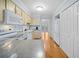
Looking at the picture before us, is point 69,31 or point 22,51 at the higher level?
point 69,31

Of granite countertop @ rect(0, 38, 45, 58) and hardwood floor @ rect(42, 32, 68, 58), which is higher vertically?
granite countertop @ rect(0, 38, 45, 58)

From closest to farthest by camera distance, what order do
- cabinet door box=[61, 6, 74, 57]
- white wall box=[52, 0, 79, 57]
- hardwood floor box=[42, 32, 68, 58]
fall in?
hardwood floor box=[42, 32, 68, 58] < white wall box=[52, 0, 79, 57] < cabinet door box=[61, 6, 74, 57]

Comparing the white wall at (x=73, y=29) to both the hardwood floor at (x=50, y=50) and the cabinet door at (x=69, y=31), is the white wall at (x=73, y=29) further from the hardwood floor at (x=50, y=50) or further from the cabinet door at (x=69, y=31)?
the hardwood floor at (x=50, y=50)

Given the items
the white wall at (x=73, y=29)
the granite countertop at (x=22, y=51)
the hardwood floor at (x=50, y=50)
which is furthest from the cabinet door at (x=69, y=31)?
the granite countertop at (x=22, y=51)

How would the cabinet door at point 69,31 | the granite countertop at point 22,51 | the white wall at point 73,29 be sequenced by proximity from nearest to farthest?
the granite countertop at point 22,51 → the white wall at point 73,29 → the cabinet door at point 69,31

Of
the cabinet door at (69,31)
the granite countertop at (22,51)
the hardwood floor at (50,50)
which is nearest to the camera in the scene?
the granite countertop at (22,51)

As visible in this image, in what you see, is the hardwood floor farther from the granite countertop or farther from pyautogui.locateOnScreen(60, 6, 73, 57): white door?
pyautogui.locateOnScreen(60, 6, 73, 57): white door

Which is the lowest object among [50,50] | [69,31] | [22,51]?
[50,50]

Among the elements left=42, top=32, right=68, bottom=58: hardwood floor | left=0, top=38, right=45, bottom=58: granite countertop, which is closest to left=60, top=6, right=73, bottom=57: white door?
left=42, top=32, right=68, bottom=58: hardwood floor

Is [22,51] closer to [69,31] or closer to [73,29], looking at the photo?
[73,29]

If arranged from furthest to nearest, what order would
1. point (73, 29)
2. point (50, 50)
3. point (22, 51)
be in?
1. point (50, 50)
2. point (73, 29)
3. point (22, 51)

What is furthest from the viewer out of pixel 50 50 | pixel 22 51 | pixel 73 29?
pixel 50 50

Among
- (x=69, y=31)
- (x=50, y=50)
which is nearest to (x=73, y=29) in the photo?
(x=69, y=31)

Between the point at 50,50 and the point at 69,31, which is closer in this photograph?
the point at 69,31
